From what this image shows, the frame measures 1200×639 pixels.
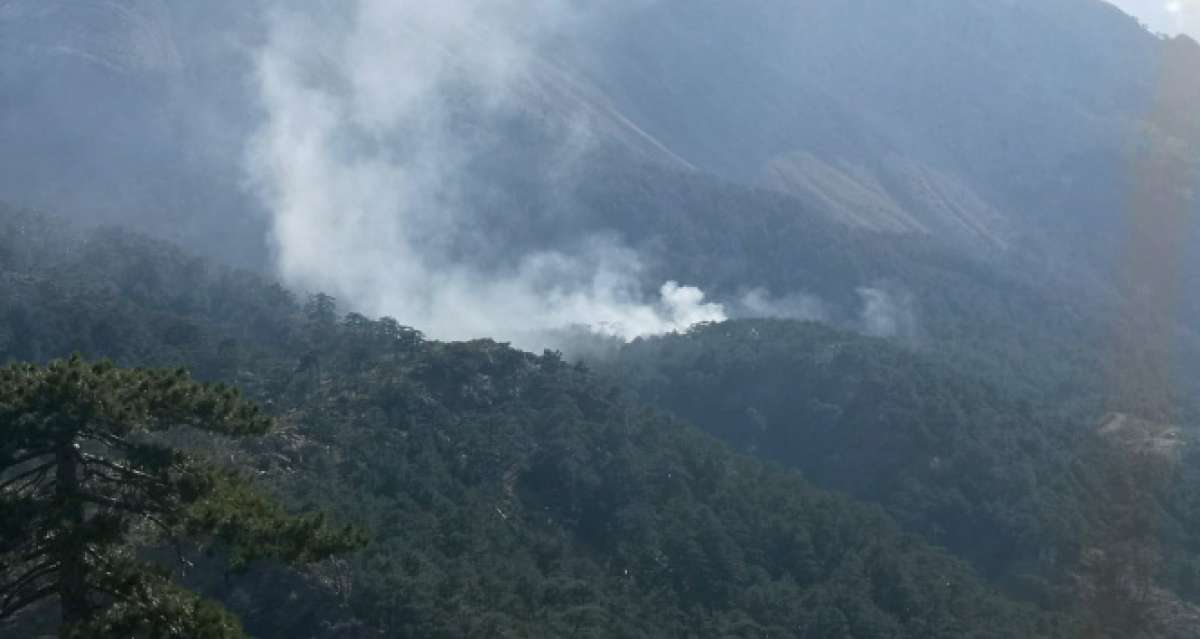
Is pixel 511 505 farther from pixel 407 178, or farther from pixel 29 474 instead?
pixel 407 178

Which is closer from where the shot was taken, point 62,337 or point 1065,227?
point 62,337

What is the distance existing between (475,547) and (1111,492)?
34764 mm

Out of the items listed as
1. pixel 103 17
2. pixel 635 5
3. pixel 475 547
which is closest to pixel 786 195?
pixel 635 5

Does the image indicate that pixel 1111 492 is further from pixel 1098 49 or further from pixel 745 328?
pixel 1098 49

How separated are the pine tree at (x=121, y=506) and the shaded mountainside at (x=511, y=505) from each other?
16100mm

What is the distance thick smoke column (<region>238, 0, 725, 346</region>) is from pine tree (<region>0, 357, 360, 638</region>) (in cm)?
6879

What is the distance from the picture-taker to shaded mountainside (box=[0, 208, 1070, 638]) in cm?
3525

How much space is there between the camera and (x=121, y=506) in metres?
16.5

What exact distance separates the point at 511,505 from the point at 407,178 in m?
69.9

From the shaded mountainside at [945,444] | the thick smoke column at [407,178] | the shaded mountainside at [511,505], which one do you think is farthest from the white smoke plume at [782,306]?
the shaded mountainside at [511,505]

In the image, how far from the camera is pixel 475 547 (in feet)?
129

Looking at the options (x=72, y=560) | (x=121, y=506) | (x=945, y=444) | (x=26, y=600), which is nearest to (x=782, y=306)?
(x=945, y=444)

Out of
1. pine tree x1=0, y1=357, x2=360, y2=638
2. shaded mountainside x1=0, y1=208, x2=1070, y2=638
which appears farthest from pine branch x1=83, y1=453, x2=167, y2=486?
shaded mountainside x1=0, y1=208, x2=1070, y2=638

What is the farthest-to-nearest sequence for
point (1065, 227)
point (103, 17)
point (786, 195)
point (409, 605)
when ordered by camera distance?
point (1065, 227), point (786, 195), point (103, 17), point (409, 605)
